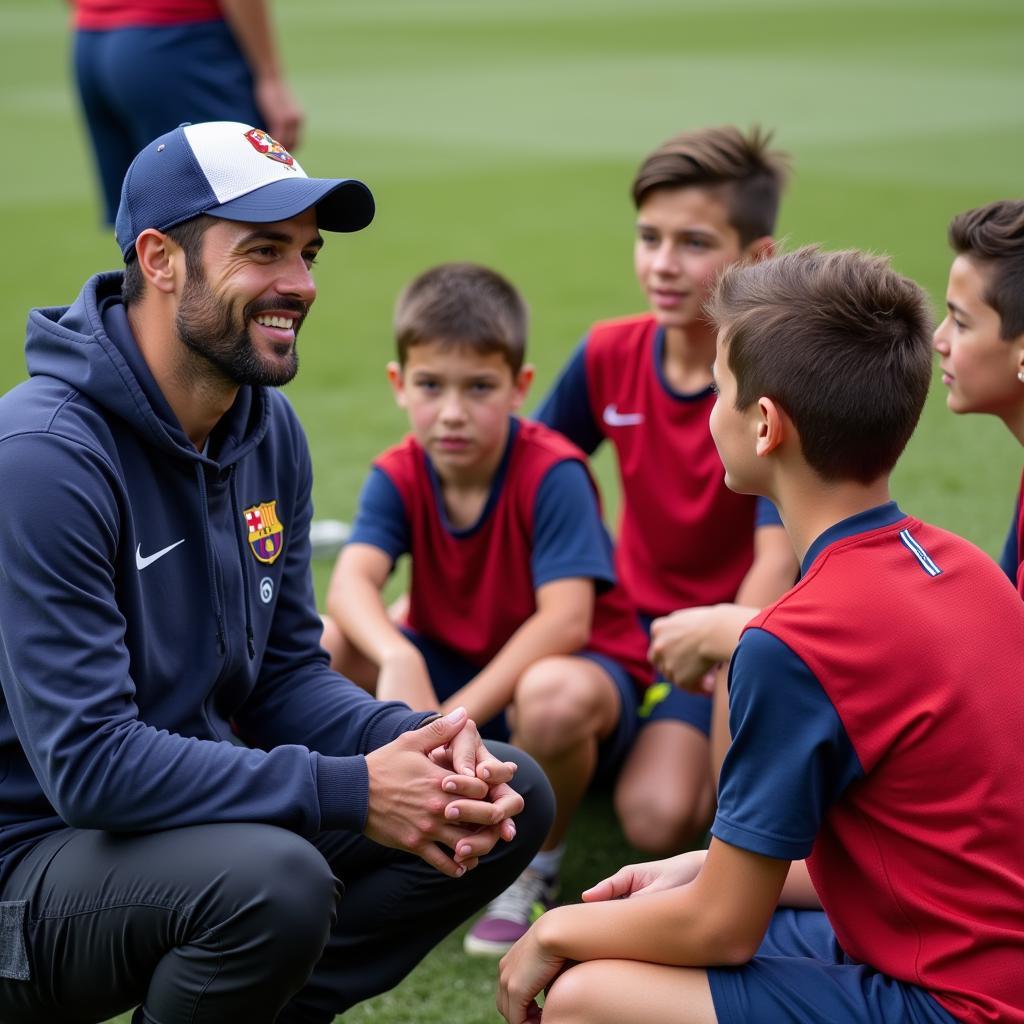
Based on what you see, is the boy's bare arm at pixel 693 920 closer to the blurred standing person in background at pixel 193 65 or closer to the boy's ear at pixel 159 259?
the boy's ear at pixel 159 259

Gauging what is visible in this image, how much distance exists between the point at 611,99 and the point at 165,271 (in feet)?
54.5

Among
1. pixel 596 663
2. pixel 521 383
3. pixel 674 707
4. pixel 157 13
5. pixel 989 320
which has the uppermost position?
pixel 157 13

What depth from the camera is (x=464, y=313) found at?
13.1ft

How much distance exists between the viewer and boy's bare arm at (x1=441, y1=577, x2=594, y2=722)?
3713mm

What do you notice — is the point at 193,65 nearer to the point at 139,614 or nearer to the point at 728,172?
the point at 728,172

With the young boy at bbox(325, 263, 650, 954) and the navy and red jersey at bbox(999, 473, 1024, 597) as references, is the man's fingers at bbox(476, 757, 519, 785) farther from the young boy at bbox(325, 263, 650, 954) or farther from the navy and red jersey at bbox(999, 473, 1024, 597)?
the navy and red jersey at bbox(999, 473, 1024, 597)

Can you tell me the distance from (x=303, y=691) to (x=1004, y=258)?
1667mm

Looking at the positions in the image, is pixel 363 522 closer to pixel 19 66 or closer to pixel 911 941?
pixel 911 941

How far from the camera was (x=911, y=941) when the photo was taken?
2.29 metres

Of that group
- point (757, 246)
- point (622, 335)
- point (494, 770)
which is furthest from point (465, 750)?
point (757, 246)

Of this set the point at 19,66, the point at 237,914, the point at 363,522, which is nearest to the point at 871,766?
the point at 237,914

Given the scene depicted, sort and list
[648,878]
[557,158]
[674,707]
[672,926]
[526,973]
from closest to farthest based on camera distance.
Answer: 1. [672,926]
2. [526,973]
3. [648,878]
4. [674,707]
5. [557,158]

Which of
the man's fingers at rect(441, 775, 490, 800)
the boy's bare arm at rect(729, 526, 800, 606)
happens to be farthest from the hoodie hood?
the boy's bare arm at rect(729, 526, 800, 606)

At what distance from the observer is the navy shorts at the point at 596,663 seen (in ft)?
12.8
